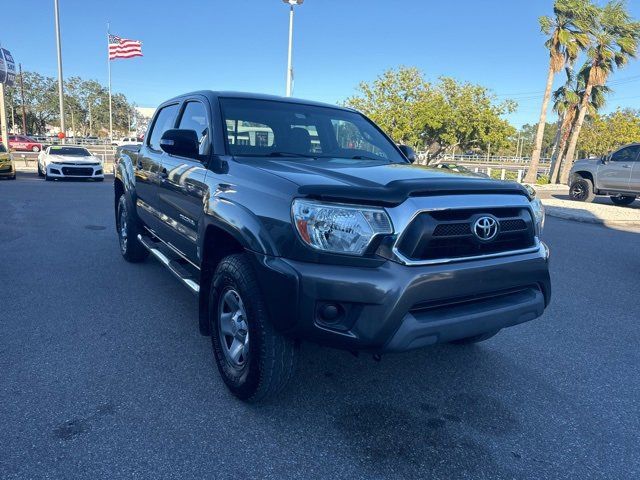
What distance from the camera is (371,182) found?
2553mm

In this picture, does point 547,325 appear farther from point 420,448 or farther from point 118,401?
point 118,401

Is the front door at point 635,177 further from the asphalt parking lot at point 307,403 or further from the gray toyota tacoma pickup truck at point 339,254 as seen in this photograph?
the gray toyota tacoma pickup truck at point 339,254

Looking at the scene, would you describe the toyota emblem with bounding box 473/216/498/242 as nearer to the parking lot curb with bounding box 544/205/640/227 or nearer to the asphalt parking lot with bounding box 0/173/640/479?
the asphalt parking lot with bounding box 0/173/640/479

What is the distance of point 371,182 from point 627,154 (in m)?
14.9

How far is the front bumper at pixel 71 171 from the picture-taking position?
675 inches

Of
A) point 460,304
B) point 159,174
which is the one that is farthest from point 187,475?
point 159,174

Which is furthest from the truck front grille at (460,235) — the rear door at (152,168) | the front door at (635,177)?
the front door at (635,177)

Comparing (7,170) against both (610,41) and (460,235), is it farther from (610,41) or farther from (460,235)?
(610,41)

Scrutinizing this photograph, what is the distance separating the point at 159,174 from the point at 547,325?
3.80 meters

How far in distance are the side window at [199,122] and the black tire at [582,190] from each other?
50.7 ft

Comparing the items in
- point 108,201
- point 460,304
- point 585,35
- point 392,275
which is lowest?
point 108,201

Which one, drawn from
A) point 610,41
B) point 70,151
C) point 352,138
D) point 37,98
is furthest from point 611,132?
point 37,98

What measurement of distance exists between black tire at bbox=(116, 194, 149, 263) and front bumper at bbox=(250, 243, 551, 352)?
12.0 feet

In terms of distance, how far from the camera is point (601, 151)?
51344mm
